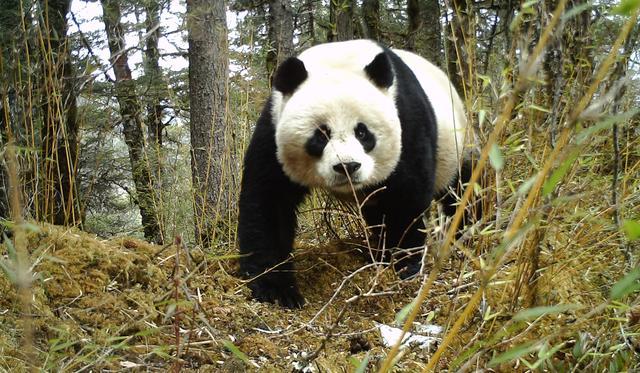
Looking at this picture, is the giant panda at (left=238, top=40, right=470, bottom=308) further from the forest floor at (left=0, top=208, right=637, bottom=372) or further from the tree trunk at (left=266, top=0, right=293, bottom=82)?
the tree trunk at (left=266, top=0, right=293, bottom=82)

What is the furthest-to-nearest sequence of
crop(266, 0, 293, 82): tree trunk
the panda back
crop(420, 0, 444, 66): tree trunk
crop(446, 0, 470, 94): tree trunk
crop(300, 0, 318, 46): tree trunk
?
1. crop(420, 0, 444, 66): tree trunk
2. crop(300, 0, 318, 46): tree trunk
3. crop(266, 0, 293, 82): tree trunk
4. the panda back
5. crop(446, 0, 470, 94): tree trunk

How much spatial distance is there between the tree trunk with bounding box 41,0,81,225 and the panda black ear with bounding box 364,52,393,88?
→ 1699mm

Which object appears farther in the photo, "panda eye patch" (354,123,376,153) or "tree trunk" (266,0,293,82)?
"tree trunk" (266,0,293,82)

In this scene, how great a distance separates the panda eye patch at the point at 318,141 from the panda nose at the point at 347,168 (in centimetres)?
19

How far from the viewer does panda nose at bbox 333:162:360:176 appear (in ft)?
11.2

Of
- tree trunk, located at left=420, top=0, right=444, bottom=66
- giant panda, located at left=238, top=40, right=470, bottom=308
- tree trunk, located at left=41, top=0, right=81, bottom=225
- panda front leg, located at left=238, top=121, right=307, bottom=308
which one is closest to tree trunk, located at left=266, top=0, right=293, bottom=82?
tree trunk, located at left=41, top=0, right=81, bottom=225

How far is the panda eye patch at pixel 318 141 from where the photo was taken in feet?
11.6

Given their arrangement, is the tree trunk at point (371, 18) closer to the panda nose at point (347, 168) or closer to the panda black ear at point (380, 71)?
the panda black ear at point (380, 71)

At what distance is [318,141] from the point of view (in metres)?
3.59

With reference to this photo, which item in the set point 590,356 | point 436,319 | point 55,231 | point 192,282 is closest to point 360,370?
point 590,356

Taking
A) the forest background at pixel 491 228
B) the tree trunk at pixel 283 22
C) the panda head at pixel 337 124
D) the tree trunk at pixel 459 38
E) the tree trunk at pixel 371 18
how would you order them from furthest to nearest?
the tree trunk at pixel 371 18, the tree trunk at pixel 283 22, the panda head at pixel 337 124, the tree trunk at pixel 459 38, the forest background at pixel 491 228

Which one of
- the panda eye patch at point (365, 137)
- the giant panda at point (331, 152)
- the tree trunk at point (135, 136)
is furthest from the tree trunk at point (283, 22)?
the panda eye patch at point (365, 137)

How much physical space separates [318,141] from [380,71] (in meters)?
Answer: 0.60

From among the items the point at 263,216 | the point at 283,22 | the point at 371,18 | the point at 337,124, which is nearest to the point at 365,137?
the point at 337,124
